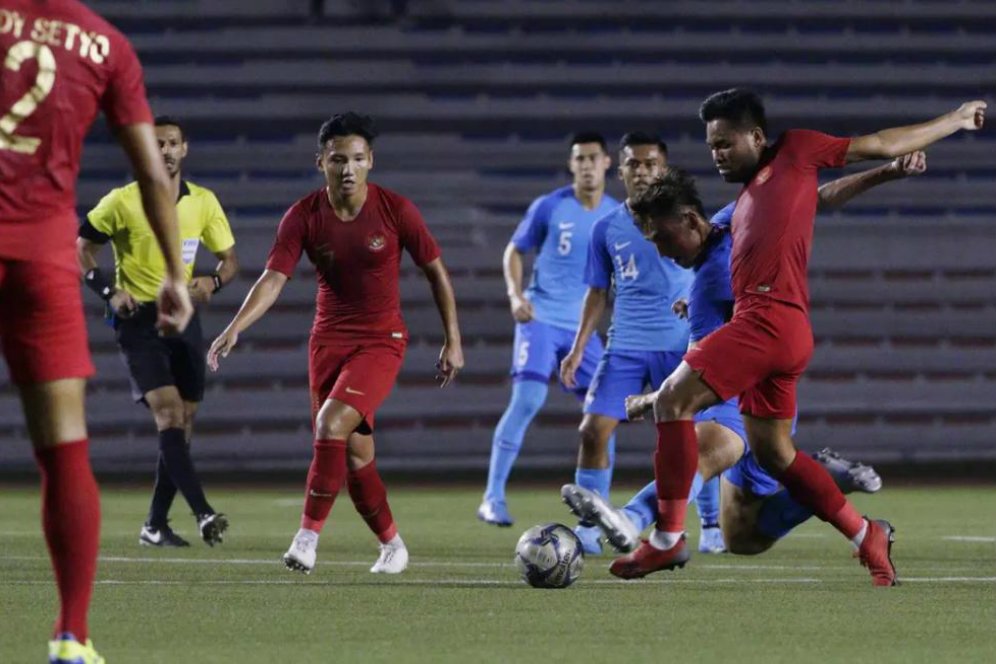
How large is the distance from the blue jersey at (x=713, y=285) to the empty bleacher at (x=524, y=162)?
764cm

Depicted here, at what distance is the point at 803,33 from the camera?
16703 millimetres

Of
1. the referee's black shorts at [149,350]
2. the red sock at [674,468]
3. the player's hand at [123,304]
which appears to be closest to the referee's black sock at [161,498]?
the referee's black shorts at [149,350]

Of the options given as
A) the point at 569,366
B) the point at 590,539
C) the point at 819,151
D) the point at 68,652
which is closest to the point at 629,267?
the point at 569,366

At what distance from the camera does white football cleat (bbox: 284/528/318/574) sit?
670 centimetres

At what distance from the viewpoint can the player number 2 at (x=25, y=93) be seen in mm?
3992

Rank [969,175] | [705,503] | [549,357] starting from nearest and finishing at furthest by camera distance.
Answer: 1. [705,503]
2. [549,357]
3. [969,175]

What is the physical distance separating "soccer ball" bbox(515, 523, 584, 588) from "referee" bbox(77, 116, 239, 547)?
2.62 m

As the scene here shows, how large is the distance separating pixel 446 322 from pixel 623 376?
1.20 m

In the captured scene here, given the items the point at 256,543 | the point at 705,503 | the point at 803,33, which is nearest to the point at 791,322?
the point at 705,503

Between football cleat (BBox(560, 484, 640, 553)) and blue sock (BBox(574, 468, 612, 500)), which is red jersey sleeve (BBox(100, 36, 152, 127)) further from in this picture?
blue sock (BBox(574, 468, 612, 500))

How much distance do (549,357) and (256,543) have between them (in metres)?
2.40

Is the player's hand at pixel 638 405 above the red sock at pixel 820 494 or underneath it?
above

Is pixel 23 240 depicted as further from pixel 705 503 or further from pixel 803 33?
pixel 803 33

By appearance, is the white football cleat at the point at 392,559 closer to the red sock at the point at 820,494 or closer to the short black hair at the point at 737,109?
the red sock at the point at 820,494
